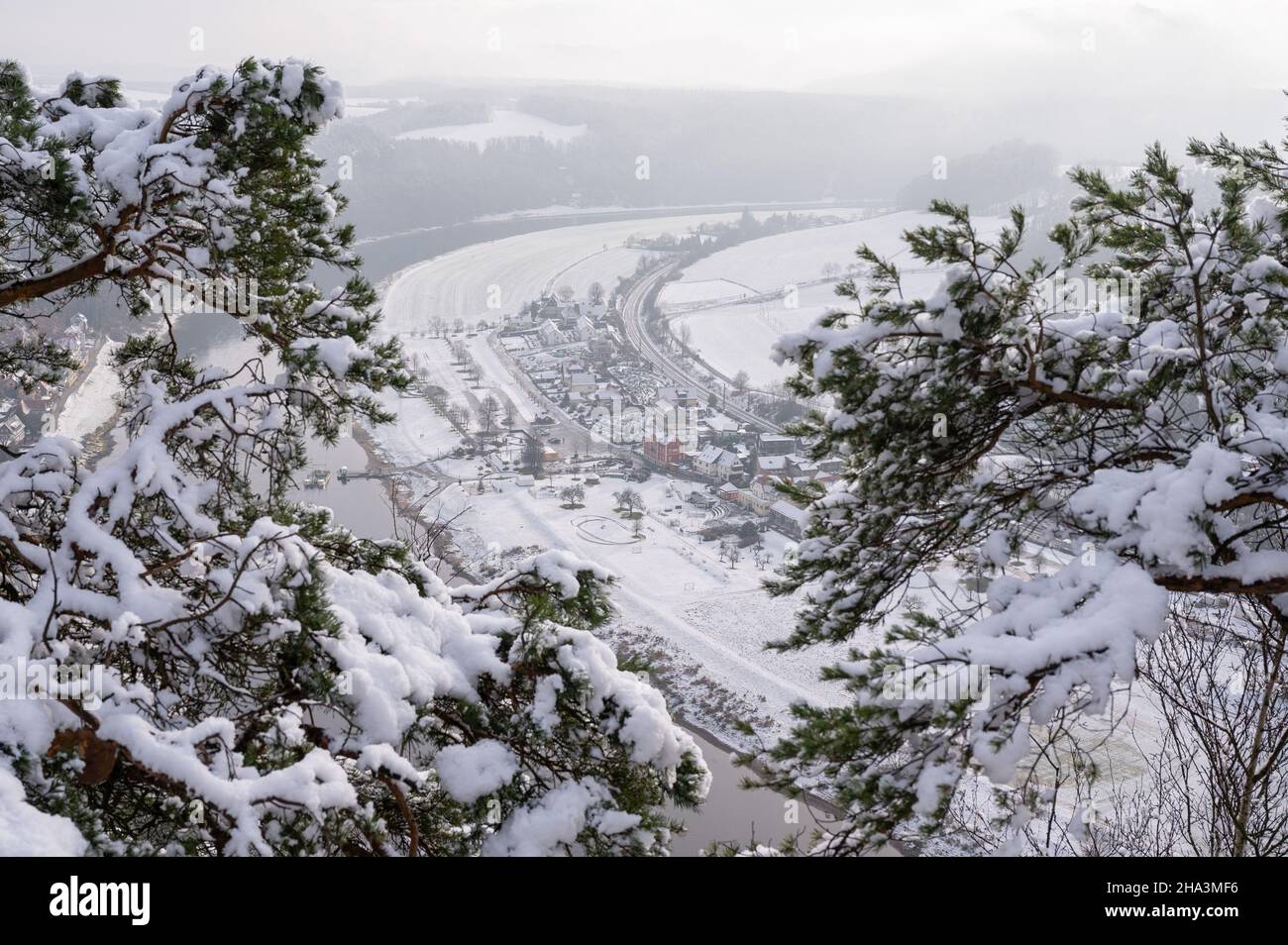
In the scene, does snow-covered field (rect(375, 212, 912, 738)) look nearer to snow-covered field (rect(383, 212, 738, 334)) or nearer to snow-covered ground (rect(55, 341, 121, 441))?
snow-covered ground (rect(55, 341, 121, 441))

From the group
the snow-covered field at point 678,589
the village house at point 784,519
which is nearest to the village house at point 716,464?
the snow-covered field at point 678,589

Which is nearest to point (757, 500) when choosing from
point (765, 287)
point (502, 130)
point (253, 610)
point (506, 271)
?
point (253, 610)

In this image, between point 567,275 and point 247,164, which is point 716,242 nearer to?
point 567,275

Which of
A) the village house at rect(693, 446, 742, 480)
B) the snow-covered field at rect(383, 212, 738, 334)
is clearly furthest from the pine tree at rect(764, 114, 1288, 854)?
the snow-covered field at rect(383, 212, 738, 334)

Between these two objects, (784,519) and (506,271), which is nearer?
(784,519)

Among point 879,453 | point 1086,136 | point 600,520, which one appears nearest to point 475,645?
point 879,453

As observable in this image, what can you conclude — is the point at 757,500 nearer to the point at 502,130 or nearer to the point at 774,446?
the point at 774,446
